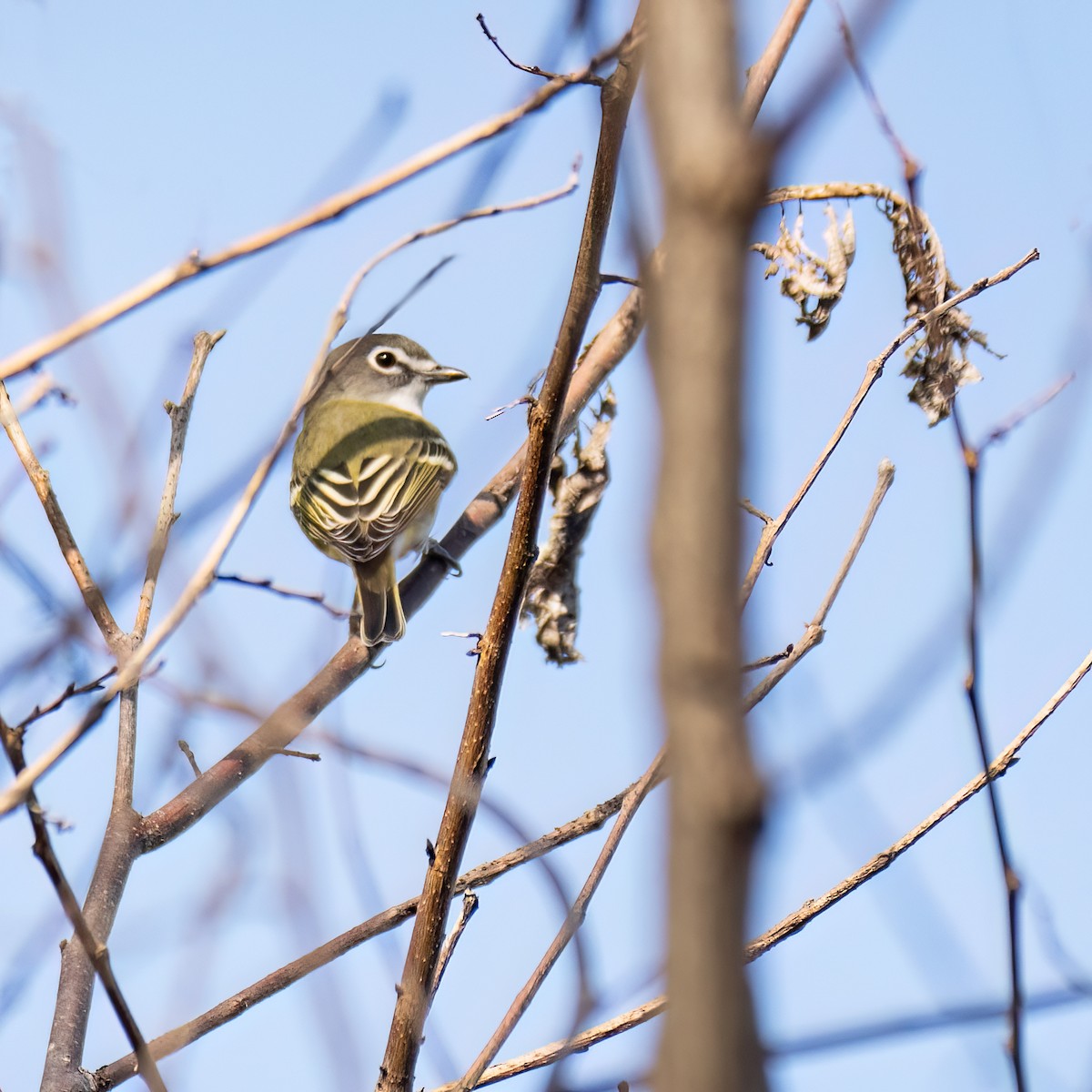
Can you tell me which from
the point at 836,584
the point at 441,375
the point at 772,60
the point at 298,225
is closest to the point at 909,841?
the point at 836,584

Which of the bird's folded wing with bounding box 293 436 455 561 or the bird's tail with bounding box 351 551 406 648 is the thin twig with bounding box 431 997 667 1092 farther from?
the bird's folded wing with bounding box 293 436 455 561

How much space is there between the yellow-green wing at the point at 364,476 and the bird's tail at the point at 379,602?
6 centimetres

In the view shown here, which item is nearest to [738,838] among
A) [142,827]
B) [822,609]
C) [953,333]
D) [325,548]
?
[822,609]

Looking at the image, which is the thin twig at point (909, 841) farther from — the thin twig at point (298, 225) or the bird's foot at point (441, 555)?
the bird's foot at point (441, 555)

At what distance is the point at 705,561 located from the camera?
2.51ft

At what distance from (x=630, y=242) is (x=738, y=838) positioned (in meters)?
0.56

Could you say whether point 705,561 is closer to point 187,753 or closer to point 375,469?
point 187,753

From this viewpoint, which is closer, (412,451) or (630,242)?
(630,242)

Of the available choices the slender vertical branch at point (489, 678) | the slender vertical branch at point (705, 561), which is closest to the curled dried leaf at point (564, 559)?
the slender vertical branch at point (489, 678)

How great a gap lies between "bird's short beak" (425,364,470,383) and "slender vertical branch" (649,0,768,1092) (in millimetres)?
7338

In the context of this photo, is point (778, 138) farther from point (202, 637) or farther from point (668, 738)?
point (202, 637)

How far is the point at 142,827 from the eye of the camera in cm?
308

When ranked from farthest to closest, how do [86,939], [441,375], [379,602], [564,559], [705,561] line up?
1. [441,375]
2. [379,602]
3. [564,559]
4. [86,939]
5. [705,561]

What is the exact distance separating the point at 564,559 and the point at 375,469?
2540mm
